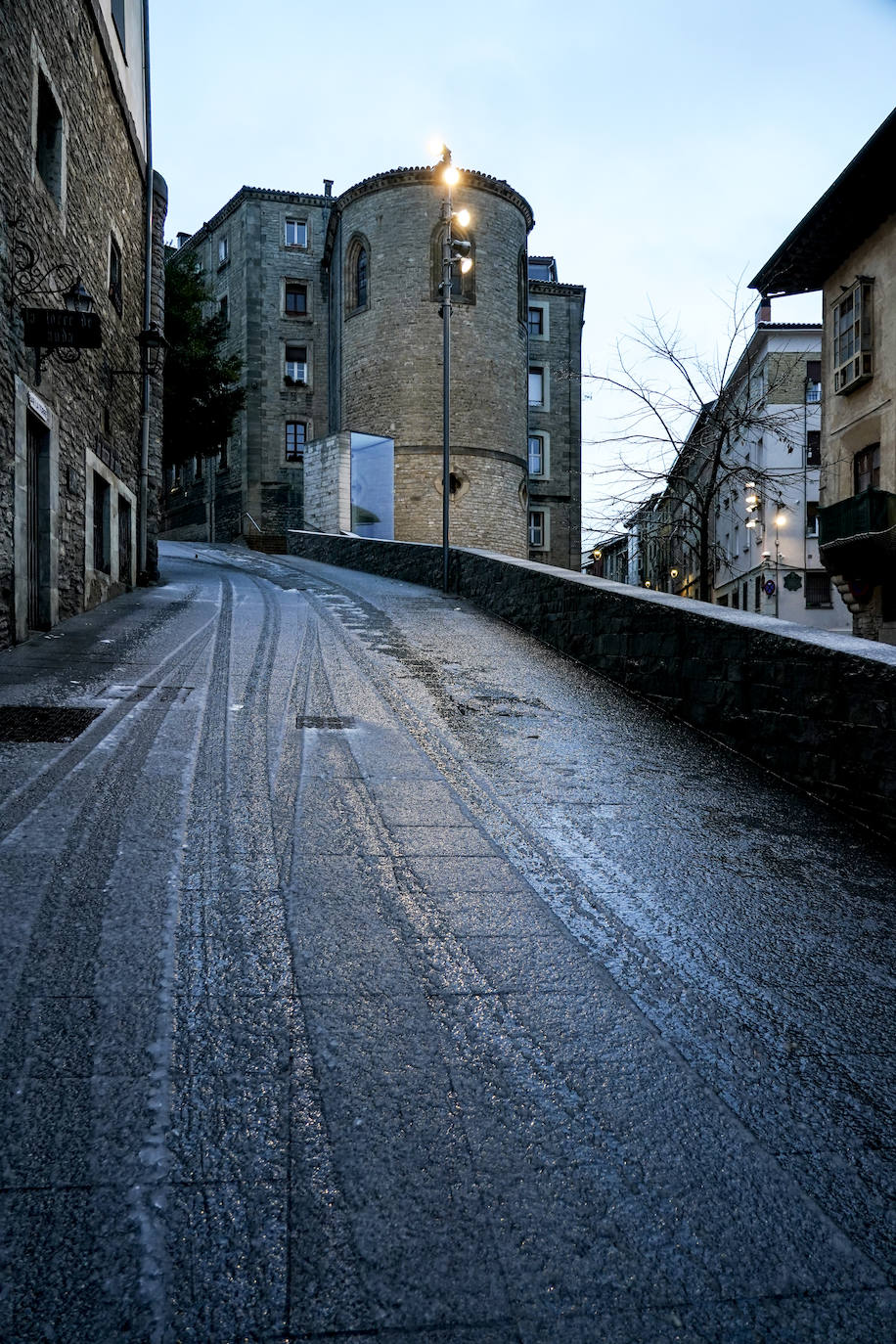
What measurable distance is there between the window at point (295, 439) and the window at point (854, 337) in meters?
23.7

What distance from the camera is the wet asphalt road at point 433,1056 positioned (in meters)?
1.73

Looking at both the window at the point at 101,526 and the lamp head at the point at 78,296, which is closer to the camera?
the lamp head at the point at 78,296

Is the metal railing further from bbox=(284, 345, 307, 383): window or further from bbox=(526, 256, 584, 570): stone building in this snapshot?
bbox=(284, 345, 307, 383): window

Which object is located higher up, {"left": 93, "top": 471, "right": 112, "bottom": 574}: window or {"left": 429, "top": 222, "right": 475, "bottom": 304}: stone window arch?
{"left": 429, "top": 222, "right": 475, "bottom": 304}: stone window arch

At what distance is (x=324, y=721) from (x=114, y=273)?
11870 millimetres

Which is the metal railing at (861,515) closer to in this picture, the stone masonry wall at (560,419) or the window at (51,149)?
the window at (51,149)

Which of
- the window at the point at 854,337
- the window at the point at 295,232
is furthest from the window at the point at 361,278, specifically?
the window at the point at 854,337

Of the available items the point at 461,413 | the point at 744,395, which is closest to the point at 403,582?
the point at 744,395

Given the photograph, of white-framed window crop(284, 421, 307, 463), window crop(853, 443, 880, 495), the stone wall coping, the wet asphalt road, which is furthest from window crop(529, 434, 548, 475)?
the wet asphalt road

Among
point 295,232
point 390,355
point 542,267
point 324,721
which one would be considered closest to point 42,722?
point 324,721

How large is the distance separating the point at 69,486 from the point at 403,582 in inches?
328

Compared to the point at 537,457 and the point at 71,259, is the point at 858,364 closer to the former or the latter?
the point at 71,259

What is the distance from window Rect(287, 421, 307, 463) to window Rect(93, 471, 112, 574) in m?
25.4

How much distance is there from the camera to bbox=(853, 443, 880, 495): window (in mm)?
19562
